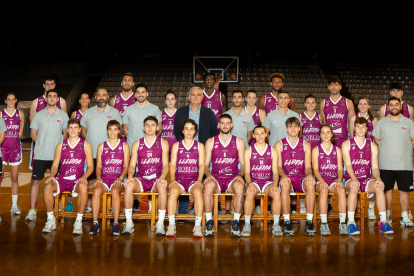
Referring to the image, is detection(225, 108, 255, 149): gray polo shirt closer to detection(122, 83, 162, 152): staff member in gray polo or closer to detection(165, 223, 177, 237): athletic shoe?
detection(122, 83, 162, 152): staff member in gray polo

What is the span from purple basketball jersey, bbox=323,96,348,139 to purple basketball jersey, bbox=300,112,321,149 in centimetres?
23

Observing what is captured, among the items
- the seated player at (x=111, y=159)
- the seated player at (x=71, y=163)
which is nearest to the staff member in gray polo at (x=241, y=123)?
the seated player at (x=111, y=159)

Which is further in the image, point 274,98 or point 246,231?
point 274,98

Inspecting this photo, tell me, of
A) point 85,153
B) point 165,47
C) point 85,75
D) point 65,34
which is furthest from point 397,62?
point 85,153

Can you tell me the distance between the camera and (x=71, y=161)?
459 cm

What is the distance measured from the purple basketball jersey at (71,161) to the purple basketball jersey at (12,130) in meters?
1.22

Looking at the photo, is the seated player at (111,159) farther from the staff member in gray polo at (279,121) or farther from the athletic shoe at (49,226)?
the staff member in gray polo at (279,121)

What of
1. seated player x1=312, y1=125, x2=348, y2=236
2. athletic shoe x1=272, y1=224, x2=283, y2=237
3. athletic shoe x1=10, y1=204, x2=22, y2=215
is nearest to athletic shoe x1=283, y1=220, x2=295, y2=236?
athletic shoe x1=272, y1=224, x2=283, y2=237

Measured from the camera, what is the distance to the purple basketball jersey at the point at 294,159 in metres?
4.62

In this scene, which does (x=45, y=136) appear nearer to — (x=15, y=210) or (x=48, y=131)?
(x=48, y=131)

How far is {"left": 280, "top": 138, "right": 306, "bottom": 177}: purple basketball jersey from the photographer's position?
462 cm

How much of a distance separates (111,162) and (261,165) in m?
1.80

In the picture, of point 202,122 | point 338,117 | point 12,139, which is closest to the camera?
point 202,122

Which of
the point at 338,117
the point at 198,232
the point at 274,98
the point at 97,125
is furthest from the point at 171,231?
the point at 338,117
